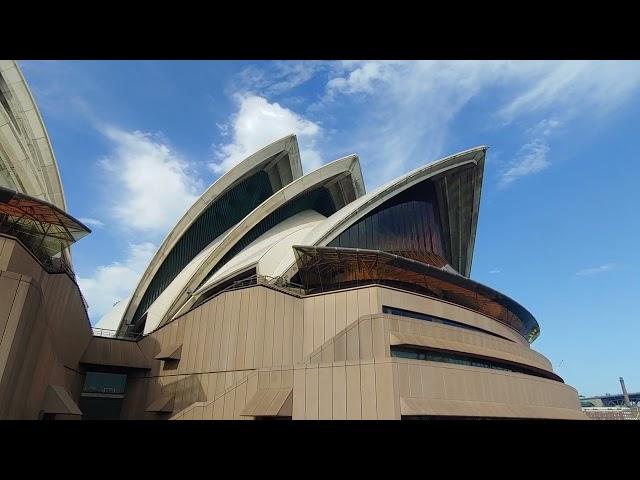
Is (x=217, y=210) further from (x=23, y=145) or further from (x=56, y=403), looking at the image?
(x=56, y=403)

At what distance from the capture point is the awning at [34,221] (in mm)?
13781

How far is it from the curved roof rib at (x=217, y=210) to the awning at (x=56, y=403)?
17.1m

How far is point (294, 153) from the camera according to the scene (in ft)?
110

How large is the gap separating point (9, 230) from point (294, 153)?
70.6 ft

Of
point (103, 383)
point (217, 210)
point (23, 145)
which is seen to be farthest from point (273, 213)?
point (103, 383)

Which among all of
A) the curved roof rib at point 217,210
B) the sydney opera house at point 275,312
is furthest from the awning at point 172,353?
the curved roof rib at point 217,210

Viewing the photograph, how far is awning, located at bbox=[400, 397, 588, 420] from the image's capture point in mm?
12640

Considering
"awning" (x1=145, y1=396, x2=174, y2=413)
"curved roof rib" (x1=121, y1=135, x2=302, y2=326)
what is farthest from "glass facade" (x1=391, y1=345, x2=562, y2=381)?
"curved roof rib" (x1=121, y1=135, x2=302, y2=326)

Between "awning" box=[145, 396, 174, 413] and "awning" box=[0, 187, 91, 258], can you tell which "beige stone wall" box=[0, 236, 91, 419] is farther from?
"awning" box=[145, 396, 174, 413]

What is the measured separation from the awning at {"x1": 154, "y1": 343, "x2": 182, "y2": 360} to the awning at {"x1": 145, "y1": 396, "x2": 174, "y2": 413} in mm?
2063

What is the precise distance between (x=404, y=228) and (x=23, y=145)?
25463mm

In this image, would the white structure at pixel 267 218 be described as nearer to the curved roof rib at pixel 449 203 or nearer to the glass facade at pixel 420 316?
the curved roof rib at pixel 449 203
